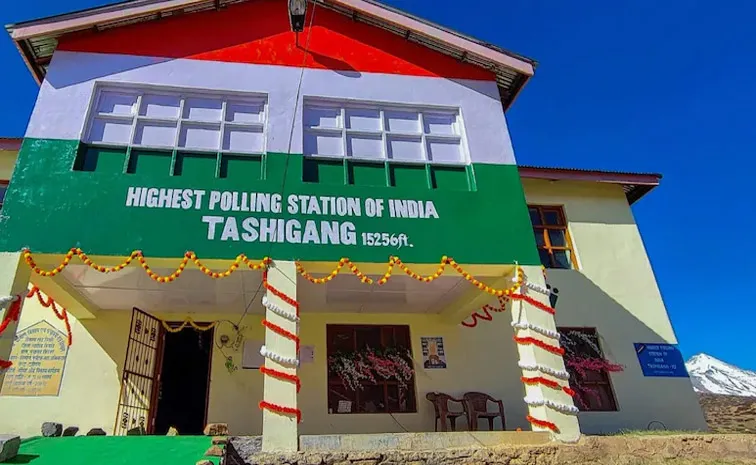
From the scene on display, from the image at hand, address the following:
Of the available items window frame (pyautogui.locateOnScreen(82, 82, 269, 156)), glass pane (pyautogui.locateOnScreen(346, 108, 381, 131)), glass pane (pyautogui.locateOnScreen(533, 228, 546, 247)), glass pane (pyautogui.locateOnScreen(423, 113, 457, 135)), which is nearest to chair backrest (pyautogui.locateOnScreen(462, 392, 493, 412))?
glass pane (pyautogui.locateOnScreen(533, 228, 546, 247))

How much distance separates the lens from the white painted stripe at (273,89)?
7.00 m

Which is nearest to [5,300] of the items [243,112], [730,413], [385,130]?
[243,112]

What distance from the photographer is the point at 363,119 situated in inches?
311

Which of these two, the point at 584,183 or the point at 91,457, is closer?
the point at 91,457

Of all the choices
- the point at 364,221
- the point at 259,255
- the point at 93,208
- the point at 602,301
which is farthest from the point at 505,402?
the point at 93,208

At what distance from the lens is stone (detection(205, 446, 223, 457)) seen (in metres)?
4.88

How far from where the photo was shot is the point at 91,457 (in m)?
5.05

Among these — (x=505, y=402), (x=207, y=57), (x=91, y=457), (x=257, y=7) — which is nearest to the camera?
(x=91, y=457)

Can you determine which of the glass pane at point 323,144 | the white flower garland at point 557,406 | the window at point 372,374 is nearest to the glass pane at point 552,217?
the window at point 372,374

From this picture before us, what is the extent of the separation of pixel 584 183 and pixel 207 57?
8.45 m

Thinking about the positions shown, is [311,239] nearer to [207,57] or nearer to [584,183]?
[207,57]

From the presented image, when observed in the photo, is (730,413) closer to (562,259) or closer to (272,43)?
(562,259)

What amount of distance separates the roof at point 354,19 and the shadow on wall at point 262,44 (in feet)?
0.37

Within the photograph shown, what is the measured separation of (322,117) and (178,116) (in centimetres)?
218
